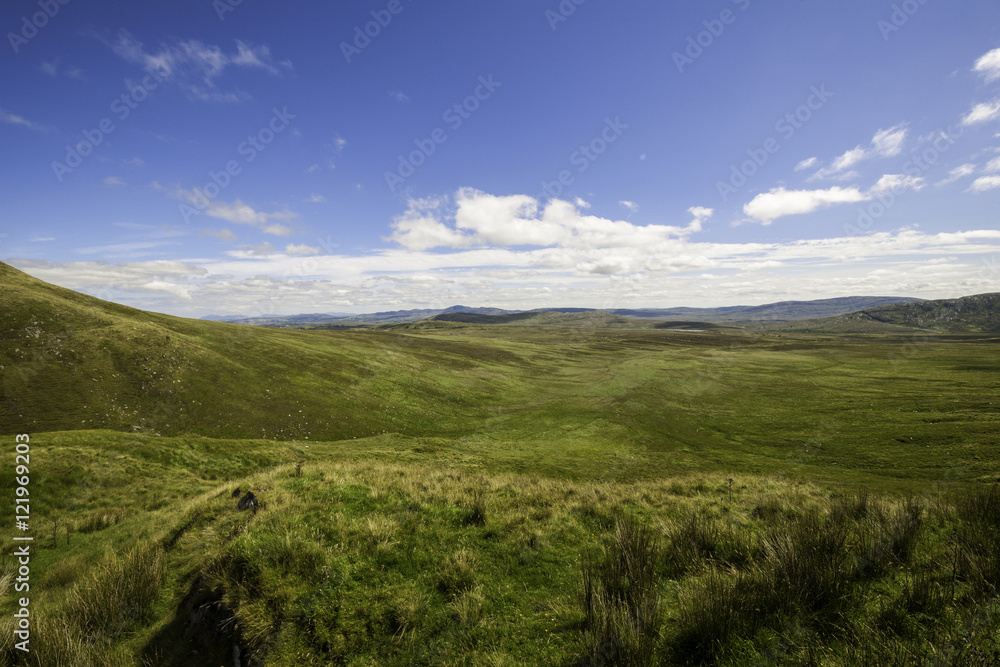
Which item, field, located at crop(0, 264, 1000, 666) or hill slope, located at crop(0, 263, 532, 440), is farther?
hill slope, located at crop(0, 263, 532, 440)

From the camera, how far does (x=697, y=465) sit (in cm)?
3003

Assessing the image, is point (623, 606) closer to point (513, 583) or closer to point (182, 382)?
point (513, 583)

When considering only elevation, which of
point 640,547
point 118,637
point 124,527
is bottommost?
point 124,527

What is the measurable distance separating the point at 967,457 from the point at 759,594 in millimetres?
40929

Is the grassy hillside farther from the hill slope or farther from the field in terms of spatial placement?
the hill slope

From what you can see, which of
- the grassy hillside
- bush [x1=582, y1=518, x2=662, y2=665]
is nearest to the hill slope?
the grassy hillside

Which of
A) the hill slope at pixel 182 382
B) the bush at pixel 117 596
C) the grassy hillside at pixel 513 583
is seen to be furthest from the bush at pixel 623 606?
the hill slope at pixel 182 382

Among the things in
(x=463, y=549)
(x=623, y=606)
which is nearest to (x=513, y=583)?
(x=463, y=549)

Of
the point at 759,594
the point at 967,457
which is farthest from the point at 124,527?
the point at 967,457

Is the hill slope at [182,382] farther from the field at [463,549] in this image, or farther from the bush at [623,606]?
the bush at [623,606]

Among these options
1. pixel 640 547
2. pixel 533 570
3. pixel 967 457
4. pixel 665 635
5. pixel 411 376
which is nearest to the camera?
pixel 665 635

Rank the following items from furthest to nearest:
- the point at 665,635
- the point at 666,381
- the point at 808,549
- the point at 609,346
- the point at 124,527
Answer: the point at 609,346 < the point at 666,381 < the point at 124,527 < the point at 808,549 < the point at 665,635

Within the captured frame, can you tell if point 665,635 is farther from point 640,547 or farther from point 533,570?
point 533,570

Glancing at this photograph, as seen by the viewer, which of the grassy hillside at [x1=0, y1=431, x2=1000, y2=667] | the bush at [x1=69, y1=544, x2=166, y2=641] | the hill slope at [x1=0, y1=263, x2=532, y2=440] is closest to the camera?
the grassy hillside at [x1=0, y1=431, x2=1000, y2=667]
